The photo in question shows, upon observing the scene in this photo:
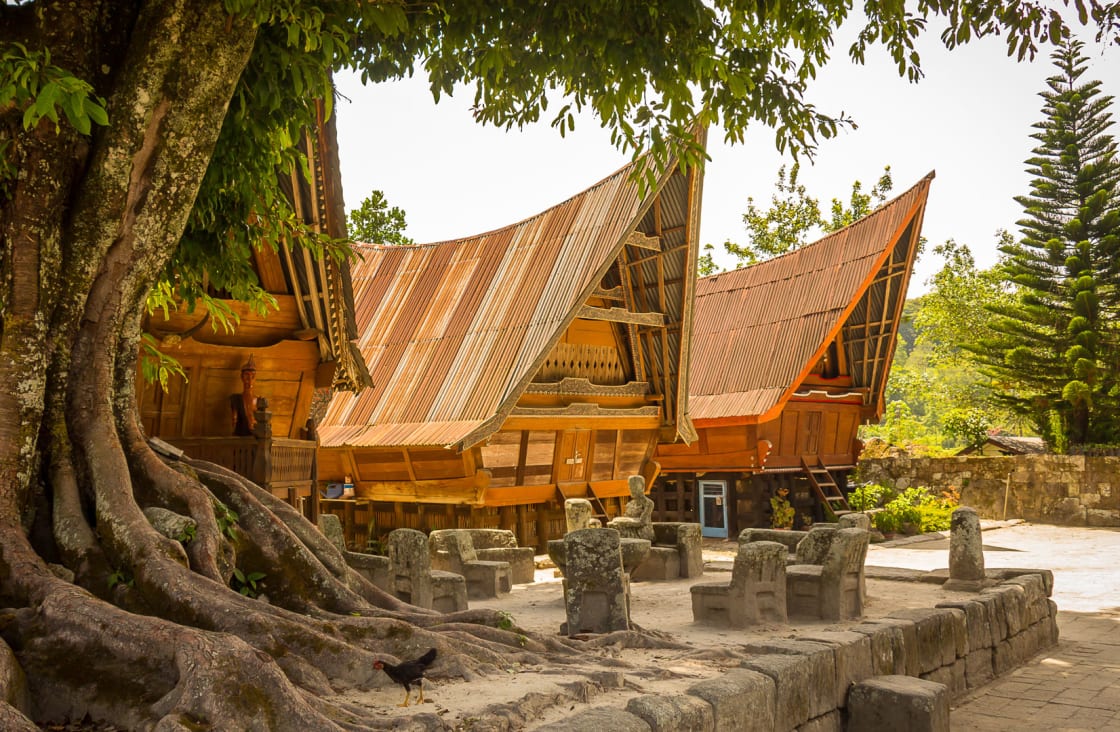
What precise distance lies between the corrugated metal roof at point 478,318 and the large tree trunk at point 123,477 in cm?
849

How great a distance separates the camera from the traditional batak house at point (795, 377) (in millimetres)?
22859

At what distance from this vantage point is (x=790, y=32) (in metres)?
8.43

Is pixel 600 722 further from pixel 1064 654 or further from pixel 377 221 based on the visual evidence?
pixel 377 221

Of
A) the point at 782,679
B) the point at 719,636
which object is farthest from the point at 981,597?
the point at 782,679

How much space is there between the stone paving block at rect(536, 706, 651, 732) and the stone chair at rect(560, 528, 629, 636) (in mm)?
3172

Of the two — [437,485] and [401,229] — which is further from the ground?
[401,229]

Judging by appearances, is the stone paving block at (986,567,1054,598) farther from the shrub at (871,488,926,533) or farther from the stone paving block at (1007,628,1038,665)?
the shrub at (871,488,926,533)

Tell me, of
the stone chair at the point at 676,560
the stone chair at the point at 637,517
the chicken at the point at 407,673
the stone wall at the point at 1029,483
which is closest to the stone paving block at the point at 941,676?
the stone chair at the point at 676,560

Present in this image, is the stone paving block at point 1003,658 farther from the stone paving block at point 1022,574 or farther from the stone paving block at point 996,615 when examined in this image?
the stone paving block at point 1022,574

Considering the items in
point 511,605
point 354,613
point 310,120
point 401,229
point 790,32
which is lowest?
point 511,605

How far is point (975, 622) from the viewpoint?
9.82 metres

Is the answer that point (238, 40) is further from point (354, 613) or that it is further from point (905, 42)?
point (905, 42)

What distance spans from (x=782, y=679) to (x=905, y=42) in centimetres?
626

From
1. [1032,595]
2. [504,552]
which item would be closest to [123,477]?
[504,552]
